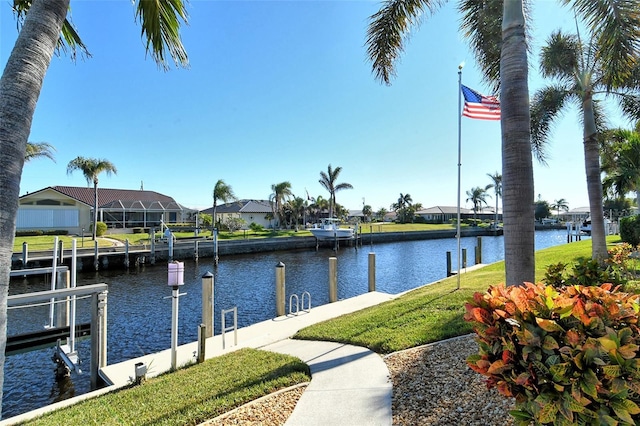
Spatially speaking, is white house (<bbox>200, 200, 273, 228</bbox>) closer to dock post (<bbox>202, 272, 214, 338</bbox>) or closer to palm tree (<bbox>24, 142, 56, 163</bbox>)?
palm tree (<bbox>24, 142, 56, 163</bbox>)

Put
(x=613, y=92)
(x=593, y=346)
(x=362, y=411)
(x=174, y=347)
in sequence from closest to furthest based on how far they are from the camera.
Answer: (x=593, y=346), (x=362, y=411), (x=174, y=347), (x=613, y=92)

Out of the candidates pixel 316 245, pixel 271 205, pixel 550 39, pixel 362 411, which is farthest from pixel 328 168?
pixel 362 411

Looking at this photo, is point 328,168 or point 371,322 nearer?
point 371,322

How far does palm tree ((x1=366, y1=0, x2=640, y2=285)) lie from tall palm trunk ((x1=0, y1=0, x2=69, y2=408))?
5.04 m

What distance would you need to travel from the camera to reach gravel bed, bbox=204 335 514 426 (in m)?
3.29

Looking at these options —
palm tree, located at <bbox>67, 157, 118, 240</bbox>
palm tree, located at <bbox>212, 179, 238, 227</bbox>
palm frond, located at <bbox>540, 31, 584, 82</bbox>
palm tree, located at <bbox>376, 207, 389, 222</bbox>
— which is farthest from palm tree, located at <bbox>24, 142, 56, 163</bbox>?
palm tree, located at <bbox>376, 207, 389, 222</bbox>

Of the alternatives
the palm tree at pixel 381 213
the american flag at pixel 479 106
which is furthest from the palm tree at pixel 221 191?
the palm tree at pixel 381 213

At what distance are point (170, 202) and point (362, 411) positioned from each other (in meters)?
47.2

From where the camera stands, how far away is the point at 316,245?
37.9 m

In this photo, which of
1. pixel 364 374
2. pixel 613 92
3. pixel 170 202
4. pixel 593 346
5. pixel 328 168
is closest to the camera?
pixel 593 346

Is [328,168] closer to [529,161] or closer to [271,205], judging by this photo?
[271,205]

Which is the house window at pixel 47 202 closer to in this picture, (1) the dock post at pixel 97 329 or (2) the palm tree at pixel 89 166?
(2) the palm tree at pixel 89 166

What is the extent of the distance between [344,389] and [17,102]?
4455mm

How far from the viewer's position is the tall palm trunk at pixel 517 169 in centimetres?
421
